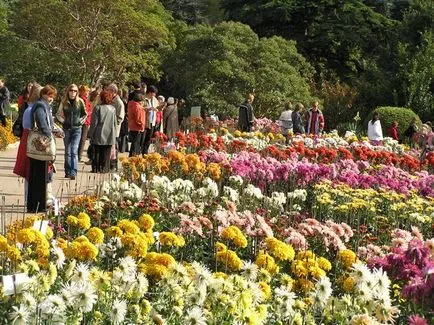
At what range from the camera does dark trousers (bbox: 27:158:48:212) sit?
352 inches

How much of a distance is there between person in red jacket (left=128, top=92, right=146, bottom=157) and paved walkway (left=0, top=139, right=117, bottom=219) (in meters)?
0.83

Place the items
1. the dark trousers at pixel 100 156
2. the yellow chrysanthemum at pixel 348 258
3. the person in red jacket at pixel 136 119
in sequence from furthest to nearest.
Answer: the person in red jacket at pixel 136 119
the dark trousers at pixel 100 156
the yellow chrysanthemum at pixel 348 258

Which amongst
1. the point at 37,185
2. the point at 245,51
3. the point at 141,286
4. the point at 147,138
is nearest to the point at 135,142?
the point at 147,138

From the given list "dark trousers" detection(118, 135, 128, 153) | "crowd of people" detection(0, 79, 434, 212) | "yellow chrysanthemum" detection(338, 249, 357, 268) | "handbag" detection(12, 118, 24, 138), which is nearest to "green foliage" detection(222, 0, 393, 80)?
"crowd of people" detection(0, 79, 434, 212)

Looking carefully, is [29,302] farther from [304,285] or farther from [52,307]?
[304,285]

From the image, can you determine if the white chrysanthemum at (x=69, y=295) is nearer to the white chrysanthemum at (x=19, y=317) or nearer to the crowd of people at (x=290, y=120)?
the white chrysanthemum at (x=19, y=317)

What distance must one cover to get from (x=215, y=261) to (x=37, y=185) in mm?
3593

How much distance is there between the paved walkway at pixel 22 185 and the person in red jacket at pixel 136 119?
32.8 inches

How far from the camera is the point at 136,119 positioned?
46.4 ft

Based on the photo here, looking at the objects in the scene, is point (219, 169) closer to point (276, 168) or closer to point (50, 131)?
point (276, 168)

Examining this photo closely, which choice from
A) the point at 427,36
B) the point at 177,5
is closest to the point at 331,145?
the point at 427,36

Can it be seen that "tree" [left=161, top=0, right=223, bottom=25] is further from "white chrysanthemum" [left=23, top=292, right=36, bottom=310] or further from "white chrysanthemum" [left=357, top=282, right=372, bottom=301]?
"white chrysanthemum" [left=23, top=292, right=36, bottom=310]

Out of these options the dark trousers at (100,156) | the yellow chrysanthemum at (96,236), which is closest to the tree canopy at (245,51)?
the dark trousers at (100,156)

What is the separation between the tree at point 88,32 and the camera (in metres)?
34.3
